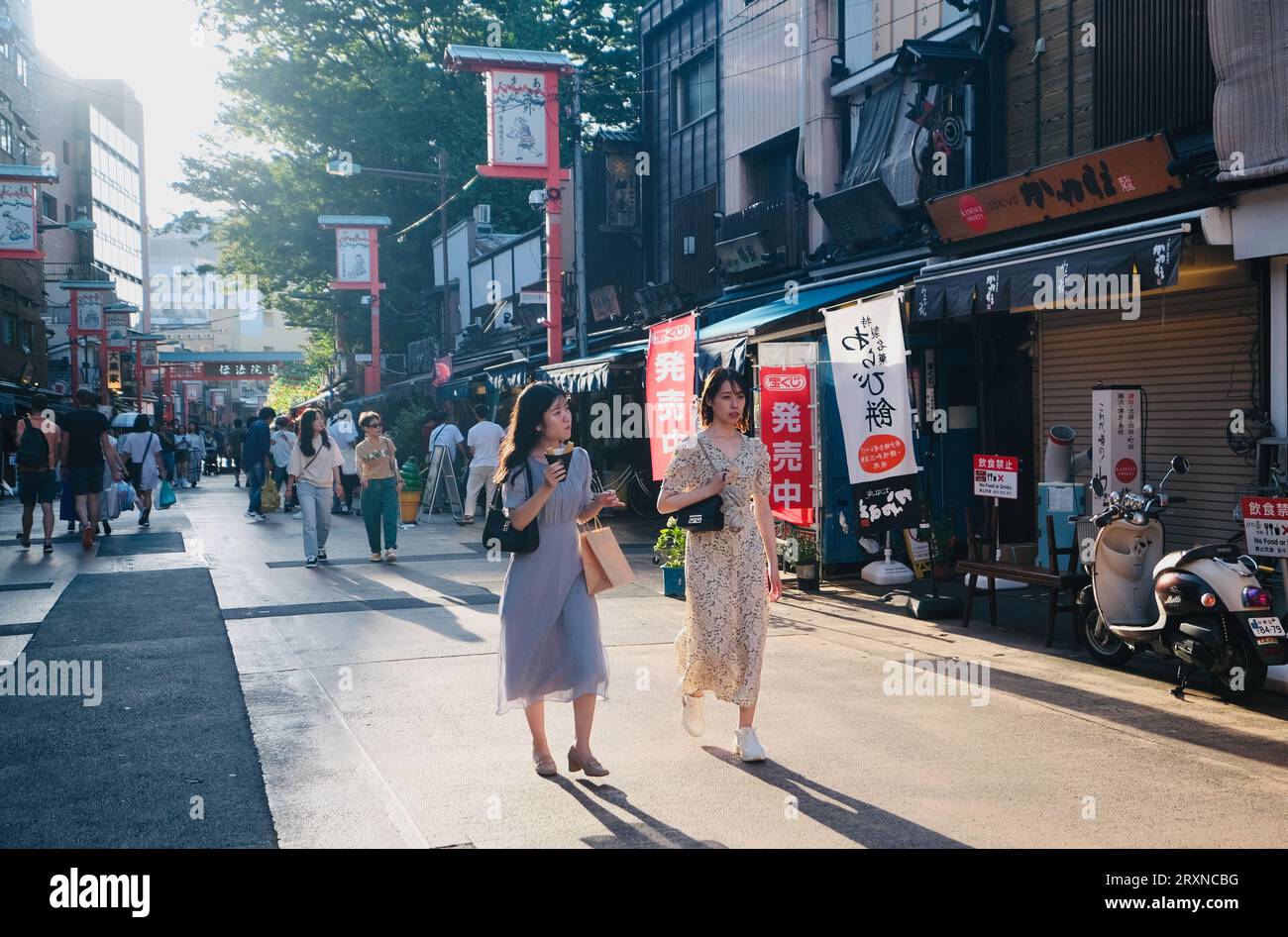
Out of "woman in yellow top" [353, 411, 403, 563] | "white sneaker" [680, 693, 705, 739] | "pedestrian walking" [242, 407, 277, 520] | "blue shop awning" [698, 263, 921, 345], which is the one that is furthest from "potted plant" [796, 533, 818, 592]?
"pedestrian walking" [242, 407, 277, 520]

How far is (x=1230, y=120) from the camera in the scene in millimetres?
8977

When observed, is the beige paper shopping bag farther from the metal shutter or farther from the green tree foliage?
the green tree foliage

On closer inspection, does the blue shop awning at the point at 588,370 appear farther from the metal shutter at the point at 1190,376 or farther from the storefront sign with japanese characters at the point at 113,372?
the storefront sign with japanese characters at the point at 113,372

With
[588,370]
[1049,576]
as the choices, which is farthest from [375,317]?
[1049,576]

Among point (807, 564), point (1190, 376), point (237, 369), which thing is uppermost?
point (237, 369)

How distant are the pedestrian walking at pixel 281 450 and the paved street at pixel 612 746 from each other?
8.77 m

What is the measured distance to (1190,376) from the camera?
10.6 metres

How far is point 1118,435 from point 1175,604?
9.42 feet

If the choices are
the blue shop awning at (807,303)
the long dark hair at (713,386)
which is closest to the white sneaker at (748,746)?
the long dark hair at (713,386)

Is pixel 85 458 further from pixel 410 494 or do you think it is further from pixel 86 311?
pixel 86 311

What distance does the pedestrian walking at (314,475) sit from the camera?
539 inches

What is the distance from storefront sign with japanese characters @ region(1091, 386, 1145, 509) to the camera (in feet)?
31.8

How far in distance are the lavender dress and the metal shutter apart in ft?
22.5
